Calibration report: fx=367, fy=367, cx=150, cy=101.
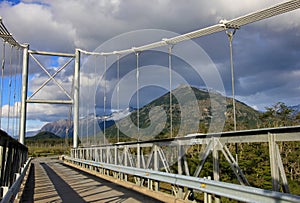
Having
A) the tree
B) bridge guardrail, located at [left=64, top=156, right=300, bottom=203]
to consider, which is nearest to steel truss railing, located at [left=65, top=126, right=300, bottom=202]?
bridge guardrail, located at [left=64, top=156, right=300, bottom=203]

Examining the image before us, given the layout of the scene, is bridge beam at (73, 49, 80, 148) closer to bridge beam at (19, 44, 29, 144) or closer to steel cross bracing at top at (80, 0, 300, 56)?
bridge beam at (19, 44, 29, 144)

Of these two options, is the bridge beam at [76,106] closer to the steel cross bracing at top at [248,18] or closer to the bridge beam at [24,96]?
the bridge beam at [24,96]

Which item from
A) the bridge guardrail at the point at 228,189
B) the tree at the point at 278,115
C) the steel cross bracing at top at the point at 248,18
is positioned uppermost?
the steel cross bracing at top at the point at 248,18

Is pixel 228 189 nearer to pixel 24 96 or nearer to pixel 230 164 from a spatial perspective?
pixel 230 164

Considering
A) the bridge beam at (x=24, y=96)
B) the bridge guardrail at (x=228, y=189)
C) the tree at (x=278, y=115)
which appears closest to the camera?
the bridge guardrail at (x=228, y=189)

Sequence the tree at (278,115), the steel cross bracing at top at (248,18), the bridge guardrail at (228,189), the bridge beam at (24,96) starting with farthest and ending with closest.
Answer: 1. the tree at (278,115)
2. the bridge beam at (24,96)
3. the steel cross bracing at top at (248,18)
4. the bridge guardrail at (228,189)

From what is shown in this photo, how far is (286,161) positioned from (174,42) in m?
11.0

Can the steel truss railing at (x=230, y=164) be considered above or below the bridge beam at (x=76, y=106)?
below

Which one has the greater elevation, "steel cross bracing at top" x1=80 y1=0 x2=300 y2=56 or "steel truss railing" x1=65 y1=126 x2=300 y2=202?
"steel cross bracing at top" x1=80 y1=0 x2=300 y2=56

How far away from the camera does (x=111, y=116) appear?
19797 mm

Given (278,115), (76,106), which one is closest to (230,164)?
(76,106)

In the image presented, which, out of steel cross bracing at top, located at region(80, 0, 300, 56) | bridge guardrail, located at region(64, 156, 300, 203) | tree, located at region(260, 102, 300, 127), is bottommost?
bridge guardrail, located at region(64, 156, 300, 203)

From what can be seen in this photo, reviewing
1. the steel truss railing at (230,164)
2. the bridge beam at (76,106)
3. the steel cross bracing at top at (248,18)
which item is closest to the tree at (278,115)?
the bridge beam at (76,106)

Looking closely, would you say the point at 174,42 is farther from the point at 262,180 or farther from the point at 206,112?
the point at 206,112
